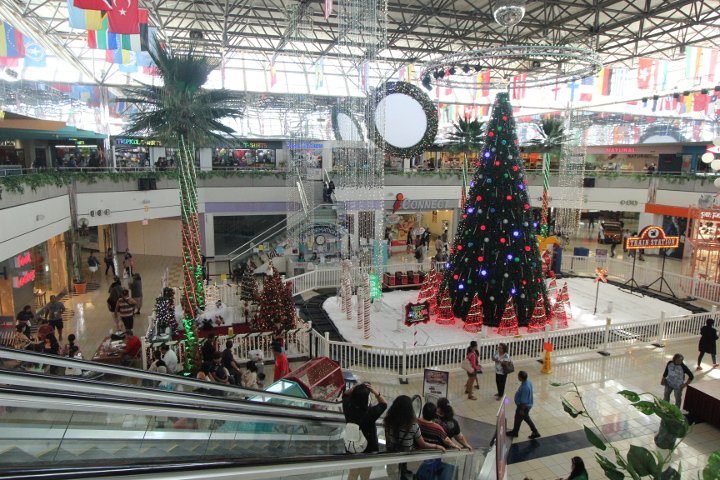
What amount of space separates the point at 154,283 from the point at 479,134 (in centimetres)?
1716

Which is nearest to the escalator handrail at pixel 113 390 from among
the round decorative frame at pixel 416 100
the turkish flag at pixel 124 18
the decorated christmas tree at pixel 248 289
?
the decorated christmas tree at pixel 248 289

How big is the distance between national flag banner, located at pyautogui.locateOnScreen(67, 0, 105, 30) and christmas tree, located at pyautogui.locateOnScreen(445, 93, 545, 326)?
10.7 meters

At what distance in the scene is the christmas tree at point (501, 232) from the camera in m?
12.1

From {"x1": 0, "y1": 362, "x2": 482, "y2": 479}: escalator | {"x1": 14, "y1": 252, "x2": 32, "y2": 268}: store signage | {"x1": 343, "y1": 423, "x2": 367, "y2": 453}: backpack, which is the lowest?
{"x1": 14, "y1": 252, "x2": 32, "y2": 268}: store signage

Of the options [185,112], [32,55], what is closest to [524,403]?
[185,112]

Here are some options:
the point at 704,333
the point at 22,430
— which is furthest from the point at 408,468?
the point at 704,333

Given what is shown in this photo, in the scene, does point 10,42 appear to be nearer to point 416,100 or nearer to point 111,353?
point 111,353

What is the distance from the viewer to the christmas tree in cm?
1208

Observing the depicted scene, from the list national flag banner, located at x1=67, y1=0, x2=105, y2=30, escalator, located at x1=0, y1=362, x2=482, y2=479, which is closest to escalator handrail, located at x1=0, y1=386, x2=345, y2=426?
escalator, located at x1=0, y1=362, x2=482, y2=479

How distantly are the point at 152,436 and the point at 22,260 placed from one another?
528 inches

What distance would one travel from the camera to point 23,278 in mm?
14242

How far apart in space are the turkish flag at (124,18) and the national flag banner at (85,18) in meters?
1.29

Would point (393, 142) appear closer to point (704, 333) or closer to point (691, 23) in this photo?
point (704, 333)

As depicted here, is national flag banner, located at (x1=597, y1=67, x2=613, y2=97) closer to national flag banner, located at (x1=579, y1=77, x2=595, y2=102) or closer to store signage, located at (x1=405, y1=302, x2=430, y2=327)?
national flag banner, located at (x1=579, y1=77, x2=595, y2=102)
